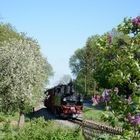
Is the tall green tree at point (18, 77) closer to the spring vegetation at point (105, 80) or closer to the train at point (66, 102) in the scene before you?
the spring vegetation at point (105, 80)

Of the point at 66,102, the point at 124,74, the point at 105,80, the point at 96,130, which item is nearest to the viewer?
the point at 124,74

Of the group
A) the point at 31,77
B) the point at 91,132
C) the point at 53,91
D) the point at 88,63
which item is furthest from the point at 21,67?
the point at 88,63

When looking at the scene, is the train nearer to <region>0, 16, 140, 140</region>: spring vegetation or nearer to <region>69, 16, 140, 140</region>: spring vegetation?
<region>0, 16, 140, 140</region>: spring vegetation

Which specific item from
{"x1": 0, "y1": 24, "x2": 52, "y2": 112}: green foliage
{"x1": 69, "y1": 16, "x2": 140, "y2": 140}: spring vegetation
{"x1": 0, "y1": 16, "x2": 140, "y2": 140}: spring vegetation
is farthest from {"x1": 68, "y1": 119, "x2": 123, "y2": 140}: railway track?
{"x1": 0, "y1": 24, "x2": 52, "y2": 112}: green foliage

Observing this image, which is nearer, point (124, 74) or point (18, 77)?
point (124, 74)

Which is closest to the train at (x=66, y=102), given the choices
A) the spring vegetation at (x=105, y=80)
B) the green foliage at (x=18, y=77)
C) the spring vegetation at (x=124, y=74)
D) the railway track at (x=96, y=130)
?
the spring vegetation at (x=105, y=80)

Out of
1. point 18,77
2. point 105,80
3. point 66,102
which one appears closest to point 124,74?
point 105,80

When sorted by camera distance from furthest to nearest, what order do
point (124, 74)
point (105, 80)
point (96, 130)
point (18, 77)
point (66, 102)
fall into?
1. point (66, 102)
2. point (18, 77)
3. point (105, 80)
4. point (96, 130)
5. point (124, 74)

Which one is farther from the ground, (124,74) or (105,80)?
(105,80)

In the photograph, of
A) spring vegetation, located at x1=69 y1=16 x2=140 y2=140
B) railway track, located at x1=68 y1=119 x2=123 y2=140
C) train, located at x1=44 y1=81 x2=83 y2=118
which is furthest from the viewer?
train, located at x1=44 y1=81 x2=83 y2=118

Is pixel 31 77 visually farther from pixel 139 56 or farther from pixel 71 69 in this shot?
pixel 71 69

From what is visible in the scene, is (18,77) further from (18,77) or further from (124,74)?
(124,74)

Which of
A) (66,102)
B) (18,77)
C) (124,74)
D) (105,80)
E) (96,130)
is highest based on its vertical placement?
(18,77)

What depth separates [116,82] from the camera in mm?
8344
